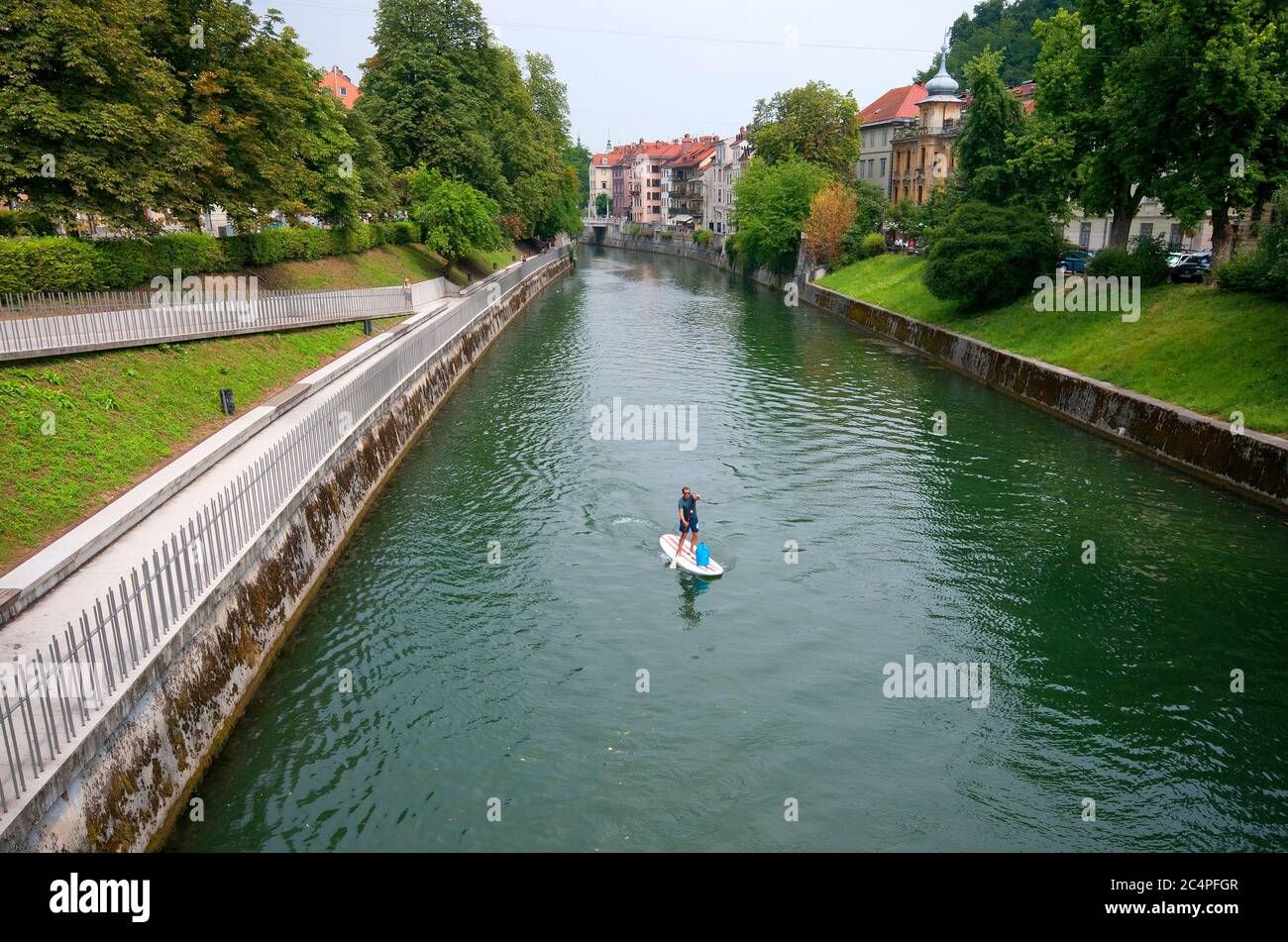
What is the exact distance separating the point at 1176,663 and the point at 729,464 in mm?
12419

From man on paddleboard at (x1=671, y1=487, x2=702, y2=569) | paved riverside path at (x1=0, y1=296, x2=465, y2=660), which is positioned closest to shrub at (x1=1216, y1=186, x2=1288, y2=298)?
man on paddleboard at (x1=671, y1=487, x2=702, y2=569)

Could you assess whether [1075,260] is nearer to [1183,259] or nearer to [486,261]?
[1183,259]

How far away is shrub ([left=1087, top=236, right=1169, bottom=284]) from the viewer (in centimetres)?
3375

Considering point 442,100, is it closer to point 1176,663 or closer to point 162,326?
point 162,326

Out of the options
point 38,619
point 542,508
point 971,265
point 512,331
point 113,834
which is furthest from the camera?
point 512,331

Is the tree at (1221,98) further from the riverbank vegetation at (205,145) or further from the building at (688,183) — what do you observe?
the building at (688,183)

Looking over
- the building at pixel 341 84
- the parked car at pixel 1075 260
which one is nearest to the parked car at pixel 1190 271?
the parked car at pixel 1075 260

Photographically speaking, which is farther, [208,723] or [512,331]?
[512,331]

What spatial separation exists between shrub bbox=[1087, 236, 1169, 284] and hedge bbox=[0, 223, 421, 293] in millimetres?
34383

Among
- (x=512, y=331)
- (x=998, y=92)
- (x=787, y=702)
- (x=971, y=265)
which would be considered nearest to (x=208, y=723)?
(x=787, y=702)

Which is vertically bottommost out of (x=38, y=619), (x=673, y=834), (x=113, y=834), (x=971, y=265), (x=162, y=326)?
(x=673, y=834)

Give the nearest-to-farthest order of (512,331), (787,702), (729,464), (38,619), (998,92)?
(38,619) → (787,702) → (729,464) → (998,92) → (512,331)

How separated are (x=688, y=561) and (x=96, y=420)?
39.4 ft

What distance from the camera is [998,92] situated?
4591 centimetres
